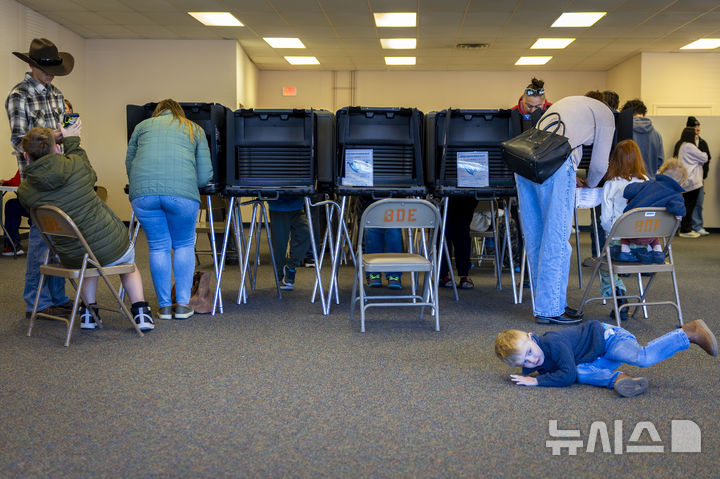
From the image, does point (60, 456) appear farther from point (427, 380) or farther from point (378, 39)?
point (378, 39)

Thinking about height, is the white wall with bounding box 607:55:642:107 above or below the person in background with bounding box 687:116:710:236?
above

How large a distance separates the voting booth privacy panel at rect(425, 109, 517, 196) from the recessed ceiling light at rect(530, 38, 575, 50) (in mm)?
6866

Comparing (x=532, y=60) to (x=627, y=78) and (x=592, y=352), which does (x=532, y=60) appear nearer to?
(x=627, y=78)

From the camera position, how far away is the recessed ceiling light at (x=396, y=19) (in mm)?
8936

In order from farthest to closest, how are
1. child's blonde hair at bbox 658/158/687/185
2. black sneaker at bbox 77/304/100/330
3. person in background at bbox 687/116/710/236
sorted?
person in background at bbox 687/116/710/236, child's blonde hair at bbox 658/158/687/185, black sneaker at bbox 77/304/100/330

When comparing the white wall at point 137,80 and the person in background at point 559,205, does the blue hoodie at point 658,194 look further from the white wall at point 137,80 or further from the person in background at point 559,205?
the white wall at point 137,80

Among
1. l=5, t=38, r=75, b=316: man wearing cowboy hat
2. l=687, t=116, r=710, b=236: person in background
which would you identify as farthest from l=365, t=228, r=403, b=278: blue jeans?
l=687, t=116, r=710, b=236: person in background

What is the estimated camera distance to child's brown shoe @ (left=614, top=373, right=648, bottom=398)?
247 cm

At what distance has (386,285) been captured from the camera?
5.16 metres

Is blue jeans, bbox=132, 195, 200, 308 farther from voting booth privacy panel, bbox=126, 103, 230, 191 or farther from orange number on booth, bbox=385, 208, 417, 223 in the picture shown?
orange number on booth, bbox=385, 208, 417, 223

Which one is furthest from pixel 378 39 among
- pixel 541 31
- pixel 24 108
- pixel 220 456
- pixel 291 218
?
pixel 220 456

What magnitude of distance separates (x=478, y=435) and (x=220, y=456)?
31.9 inches

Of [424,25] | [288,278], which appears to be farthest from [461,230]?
[424,25]

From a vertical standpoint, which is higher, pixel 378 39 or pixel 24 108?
pixel 378 39
